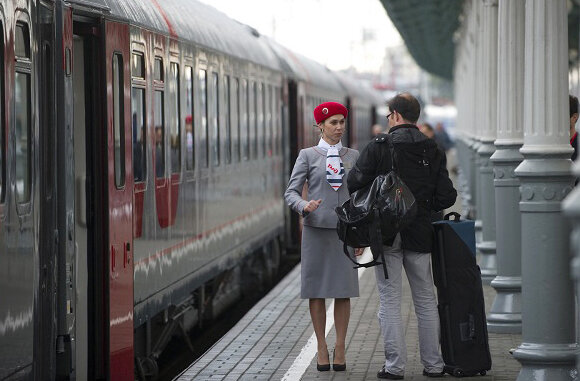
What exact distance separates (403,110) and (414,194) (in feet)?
1.82

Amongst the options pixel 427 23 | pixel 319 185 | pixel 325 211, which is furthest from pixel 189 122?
pixel 427 23

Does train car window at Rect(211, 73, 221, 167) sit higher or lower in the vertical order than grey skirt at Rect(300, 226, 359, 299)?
higher

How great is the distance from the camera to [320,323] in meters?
9.80

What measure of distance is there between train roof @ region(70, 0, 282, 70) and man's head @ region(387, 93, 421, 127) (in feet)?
5.97

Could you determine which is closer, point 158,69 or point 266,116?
point 158,69

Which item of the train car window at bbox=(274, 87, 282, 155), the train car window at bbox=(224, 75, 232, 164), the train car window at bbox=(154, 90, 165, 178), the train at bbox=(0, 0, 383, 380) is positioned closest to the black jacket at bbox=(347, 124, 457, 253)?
the train at bbox=(0, 0, 383, 380)

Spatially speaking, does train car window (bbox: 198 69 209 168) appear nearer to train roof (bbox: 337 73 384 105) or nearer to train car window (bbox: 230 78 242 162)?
train car window (bbox: 230 78 242 162)

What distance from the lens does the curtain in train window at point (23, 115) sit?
23.5 ft

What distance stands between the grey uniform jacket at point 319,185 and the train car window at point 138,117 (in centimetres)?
107

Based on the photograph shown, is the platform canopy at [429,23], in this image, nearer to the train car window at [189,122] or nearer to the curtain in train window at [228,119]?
the curtain in train window at [228,119]

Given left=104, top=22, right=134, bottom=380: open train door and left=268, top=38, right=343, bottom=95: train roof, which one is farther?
left=268, top=38, right=343, bottom=95: train roof

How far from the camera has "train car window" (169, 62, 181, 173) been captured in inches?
450

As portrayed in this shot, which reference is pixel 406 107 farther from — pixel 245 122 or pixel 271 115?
pixel 271 115

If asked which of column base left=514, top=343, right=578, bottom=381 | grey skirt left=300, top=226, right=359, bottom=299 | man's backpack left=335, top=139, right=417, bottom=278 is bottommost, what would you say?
column base left=514, top=343, right=578, bottom=381
